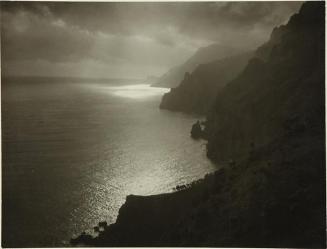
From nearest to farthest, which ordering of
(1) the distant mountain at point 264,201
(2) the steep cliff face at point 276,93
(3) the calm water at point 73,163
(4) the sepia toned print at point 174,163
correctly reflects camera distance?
(1) the distant mountain at point 264,201
(4) the sepia toned print at point 174,163
(2) the steep cliff face at point 276,93
(3) the calm water at point 73,163

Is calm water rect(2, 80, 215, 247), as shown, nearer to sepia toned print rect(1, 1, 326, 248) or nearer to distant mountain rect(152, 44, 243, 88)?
sepia toned print rect(1, 1, 326, 248)

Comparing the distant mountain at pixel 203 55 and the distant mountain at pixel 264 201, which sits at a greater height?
the distant mountain at pixel 203 55

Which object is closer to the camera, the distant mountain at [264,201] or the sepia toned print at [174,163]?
the distant mountain at [264,201]

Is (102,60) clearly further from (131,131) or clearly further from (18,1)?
(131,131)

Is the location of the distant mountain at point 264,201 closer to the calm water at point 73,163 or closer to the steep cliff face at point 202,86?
the calm water at point 73,163

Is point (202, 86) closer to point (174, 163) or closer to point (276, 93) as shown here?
point (174, 163)

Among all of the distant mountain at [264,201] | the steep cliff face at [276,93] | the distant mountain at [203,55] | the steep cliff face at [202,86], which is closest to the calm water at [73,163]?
the distant mountain at [264,201]
